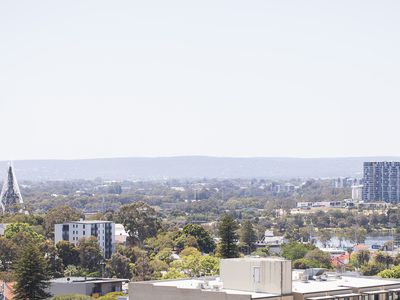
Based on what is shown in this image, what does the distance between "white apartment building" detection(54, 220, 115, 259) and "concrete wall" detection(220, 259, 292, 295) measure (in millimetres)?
84533

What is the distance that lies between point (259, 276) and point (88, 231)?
8873 centimetres

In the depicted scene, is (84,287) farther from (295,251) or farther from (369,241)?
(369,241)

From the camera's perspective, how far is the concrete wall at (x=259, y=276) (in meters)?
37.9

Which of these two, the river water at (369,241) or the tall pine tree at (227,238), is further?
the river water at (369,241)

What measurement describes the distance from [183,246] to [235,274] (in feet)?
277

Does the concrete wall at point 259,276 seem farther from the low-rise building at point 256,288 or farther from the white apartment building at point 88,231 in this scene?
the white apartment building at point 88,231

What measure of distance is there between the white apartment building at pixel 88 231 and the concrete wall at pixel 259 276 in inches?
3328

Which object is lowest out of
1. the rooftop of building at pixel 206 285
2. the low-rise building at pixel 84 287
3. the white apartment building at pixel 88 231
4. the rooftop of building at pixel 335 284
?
the low-rise building at pixel 84 287

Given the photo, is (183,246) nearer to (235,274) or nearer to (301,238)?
(301,238)

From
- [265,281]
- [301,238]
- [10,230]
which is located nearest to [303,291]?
[265,281]

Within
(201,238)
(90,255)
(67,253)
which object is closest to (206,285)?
(67,253)

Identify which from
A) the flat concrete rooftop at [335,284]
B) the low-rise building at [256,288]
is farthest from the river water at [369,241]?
the low-rise building at [256,288]

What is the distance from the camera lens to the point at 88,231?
126000mm

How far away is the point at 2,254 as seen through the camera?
102438mm
